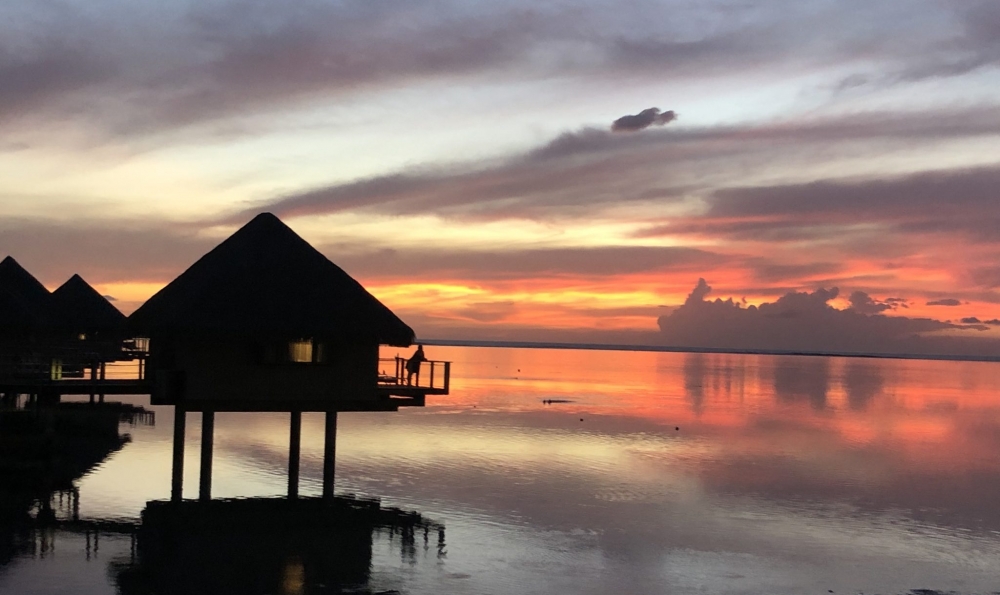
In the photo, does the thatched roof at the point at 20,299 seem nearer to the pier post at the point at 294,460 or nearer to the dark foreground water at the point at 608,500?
the dark foreground water at the point at 608,500

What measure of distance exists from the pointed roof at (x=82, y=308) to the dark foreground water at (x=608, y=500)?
6.25 metres

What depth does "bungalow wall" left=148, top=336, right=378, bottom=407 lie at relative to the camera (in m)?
25.1

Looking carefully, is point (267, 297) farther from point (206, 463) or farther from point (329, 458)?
point (206, 463)

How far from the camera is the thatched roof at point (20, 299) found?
40.5 meters

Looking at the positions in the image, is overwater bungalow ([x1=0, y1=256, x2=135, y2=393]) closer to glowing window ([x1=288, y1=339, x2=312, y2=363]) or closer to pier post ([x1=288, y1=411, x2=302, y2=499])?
pier post ([x1=288, y1=411, x2=302, y2=499])

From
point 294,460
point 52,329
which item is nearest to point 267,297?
point 294,460

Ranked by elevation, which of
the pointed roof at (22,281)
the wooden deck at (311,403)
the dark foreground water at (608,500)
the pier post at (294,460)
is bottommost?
the dark foreground water at (608,500)

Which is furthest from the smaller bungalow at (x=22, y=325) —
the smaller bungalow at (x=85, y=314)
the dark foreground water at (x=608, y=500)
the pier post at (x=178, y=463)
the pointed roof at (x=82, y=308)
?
the pier post at (x=178, y=463)

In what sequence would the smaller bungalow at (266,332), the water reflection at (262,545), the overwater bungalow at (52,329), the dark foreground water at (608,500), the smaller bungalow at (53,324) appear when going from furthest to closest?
the smaller bungalow at (53,324) → the overwater bungalow at (52,329) → the smaller bungalow at (266,332) → the dark foreground water at (608,500) → the water reflection at (262,545)

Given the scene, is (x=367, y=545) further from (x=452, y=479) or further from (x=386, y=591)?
(x=452, y=479)

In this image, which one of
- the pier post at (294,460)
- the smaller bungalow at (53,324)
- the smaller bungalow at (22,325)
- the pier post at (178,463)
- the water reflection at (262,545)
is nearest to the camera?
the water reflection at (262,545)

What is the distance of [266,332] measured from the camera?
25.0m

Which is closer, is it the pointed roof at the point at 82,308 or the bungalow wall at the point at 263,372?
the bungalow wall at the point at 263,372

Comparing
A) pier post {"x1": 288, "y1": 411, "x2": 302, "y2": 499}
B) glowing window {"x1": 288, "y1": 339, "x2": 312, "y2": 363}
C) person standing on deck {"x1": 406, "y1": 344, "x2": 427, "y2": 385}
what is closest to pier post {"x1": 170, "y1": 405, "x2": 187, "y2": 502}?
pier post {"x1": 288, "y1": 411, "x2": 302, "y2": 499}
